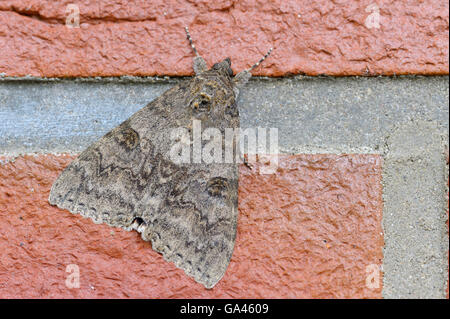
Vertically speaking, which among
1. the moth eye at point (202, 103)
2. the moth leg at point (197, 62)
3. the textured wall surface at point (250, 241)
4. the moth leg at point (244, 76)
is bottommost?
the textured wall surface at point (250, 241)

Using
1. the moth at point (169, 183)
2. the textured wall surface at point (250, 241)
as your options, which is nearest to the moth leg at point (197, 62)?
the moth at point (169, 183)

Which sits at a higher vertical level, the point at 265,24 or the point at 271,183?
the point at 265,24

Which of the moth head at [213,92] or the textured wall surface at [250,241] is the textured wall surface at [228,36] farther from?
the textured wall surface at [250,241]

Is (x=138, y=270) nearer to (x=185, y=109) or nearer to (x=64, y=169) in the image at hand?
(x=64, y=169)

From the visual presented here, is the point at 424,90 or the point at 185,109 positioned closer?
the point at 424,90

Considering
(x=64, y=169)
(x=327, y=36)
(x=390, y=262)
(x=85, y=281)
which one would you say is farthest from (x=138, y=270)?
(x=327, y=36)

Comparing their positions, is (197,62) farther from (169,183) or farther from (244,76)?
(169,183)
